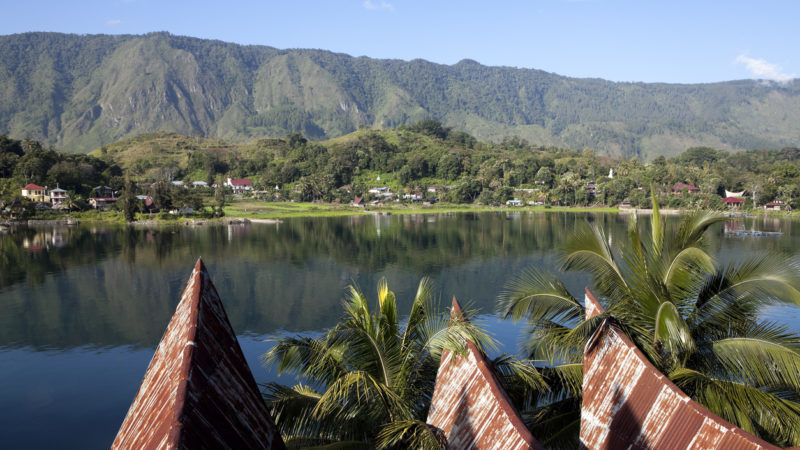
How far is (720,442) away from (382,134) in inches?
6276

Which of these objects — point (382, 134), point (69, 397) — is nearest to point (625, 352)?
point (69, 397)

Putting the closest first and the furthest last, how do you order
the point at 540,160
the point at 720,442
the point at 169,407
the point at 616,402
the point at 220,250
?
the point at 169,407
the point at 720,442
the point at 616,402
the point at 220,250
the point at 540,160

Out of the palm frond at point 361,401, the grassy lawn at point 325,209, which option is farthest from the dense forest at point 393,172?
the palm frond at point 361,401

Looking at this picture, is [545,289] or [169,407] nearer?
[169,407]

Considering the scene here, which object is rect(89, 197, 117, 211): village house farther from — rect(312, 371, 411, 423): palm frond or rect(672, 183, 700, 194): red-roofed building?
rect(672, 183, 700, 194): red-roofed building

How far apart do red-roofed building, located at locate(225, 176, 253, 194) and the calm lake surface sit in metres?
47.8

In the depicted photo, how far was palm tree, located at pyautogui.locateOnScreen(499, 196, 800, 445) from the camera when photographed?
7.38m

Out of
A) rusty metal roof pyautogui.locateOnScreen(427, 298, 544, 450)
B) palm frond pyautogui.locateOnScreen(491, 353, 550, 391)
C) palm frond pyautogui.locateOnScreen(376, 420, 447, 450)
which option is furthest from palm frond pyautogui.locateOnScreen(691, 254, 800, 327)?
palm frond pyautogui.locateOnScreen(376, 420, 447, 450)

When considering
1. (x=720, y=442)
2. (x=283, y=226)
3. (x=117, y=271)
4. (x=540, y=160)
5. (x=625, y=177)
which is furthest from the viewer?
Answer: (x=540, y=160)

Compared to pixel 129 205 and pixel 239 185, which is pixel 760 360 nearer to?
pixel 129 205

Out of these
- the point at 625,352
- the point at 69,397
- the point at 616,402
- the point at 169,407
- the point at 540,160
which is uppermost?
the point at 540,160

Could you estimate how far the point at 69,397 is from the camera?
1856 centimetres

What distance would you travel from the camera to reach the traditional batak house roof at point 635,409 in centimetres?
560

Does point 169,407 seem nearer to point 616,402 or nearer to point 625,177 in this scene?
point 616,402
